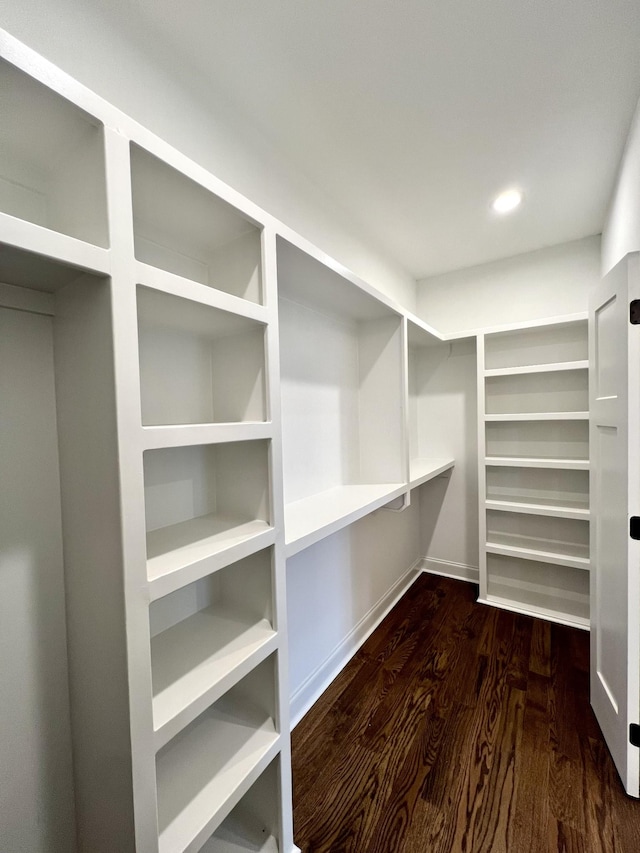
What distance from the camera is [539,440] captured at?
259 centimetres

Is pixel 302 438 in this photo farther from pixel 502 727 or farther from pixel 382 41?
pixel 502 727

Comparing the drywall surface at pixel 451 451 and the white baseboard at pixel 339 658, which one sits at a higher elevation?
the drywall surface at pixel 451 451

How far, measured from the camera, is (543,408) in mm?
2578

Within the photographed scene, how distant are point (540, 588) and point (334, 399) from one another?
A: 7.01ft

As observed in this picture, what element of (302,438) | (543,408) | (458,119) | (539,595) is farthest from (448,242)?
(539,595)

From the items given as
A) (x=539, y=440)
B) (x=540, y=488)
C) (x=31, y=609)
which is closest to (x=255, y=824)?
(x=31, y=609)

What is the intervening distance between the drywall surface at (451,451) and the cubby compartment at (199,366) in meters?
2.33

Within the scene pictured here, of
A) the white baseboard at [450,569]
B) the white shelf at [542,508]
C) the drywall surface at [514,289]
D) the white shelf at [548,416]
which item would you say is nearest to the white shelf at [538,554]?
the white shelf at [542,508]

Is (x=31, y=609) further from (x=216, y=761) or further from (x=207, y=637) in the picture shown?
(x=216, y=761)

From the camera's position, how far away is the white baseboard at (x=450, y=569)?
2.97 metres

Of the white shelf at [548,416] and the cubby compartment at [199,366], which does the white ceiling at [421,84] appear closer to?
the cubby compartment at [199,366]

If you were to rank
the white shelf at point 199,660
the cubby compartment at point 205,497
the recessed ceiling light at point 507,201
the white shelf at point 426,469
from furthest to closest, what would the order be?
1. the white shelf at point 426,469
2. the recessed ceiling light at point 507,201
3. the cubby compartment at point 205,497
4. the white shelf at point 199,660

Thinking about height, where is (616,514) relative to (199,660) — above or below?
above

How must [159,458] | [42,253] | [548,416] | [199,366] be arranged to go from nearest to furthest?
[42,253], [159,458], [199,366], [548,416]
